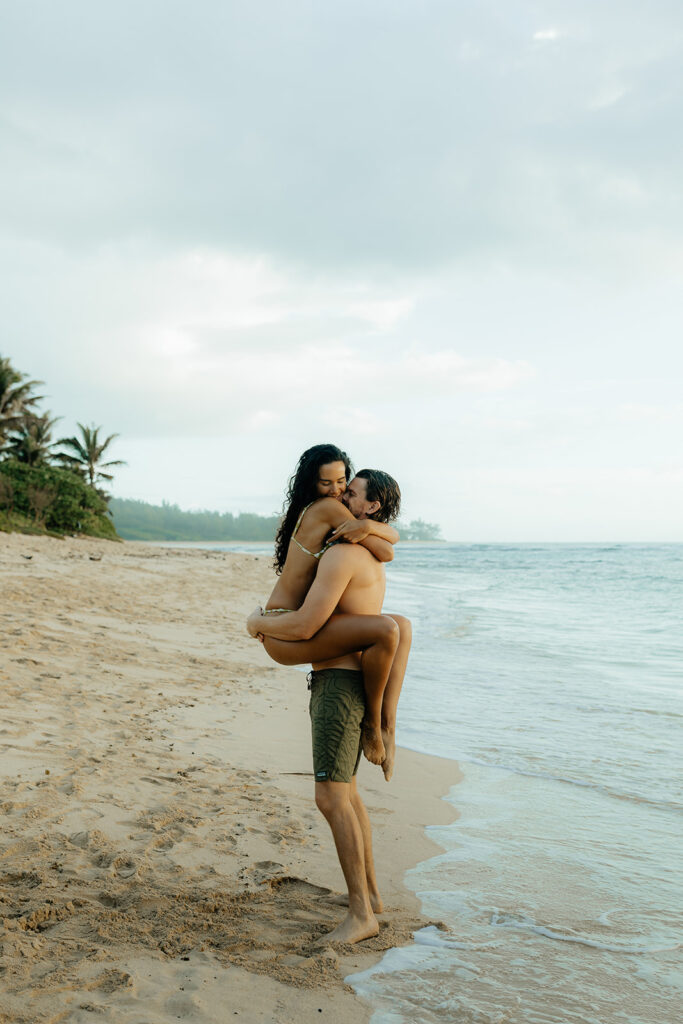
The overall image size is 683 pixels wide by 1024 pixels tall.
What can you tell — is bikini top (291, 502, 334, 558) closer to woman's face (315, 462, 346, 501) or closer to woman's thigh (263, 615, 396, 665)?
woman's face (315, 462, 346, 501)

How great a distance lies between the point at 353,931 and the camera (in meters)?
3.04

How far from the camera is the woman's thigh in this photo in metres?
3.05

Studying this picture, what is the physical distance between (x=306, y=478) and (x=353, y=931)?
1.95m

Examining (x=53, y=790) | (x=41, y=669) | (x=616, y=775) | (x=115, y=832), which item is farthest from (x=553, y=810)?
(x=41, y=669)

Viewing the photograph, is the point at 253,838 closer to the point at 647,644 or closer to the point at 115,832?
the point at 115,832

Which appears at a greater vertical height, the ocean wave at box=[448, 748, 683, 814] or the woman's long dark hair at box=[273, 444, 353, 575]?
the woman's long dark hair at box=[273, 444, 353, 575]

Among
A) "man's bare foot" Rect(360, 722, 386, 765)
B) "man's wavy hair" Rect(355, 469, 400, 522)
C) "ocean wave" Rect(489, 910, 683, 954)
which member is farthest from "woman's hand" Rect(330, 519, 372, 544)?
"ocean wave" Rect(489, 910, 683, 954)

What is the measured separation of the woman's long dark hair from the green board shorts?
0.72 meters

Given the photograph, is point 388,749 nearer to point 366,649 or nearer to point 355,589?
point 366,649

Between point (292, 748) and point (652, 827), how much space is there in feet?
8.98

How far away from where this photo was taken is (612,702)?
8234mm

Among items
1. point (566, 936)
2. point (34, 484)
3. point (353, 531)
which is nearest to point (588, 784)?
point (566, 936)

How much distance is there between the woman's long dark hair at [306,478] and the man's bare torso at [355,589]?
32cm

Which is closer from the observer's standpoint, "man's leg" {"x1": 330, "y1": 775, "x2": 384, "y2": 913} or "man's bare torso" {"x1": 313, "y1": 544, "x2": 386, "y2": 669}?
"man's bare torso" {"x1": 313, "y1": 544, "x2": 386, "y2": 669}
